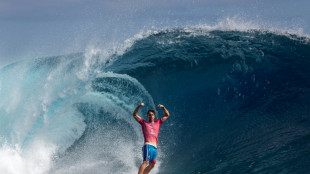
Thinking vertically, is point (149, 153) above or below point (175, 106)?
below

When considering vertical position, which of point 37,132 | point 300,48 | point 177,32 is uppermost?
point 177,32

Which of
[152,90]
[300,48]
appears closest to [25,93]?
[152,90]

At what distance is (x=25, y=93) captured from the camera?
11062mm

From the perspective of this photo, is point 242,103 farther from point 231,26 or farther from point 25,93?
point 25,93

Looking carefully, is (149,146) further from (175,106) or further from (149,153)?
(175,106)

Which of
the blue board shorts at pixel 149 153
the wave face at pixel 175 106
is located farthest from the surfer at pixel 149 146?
the wave face at pixel 175 106

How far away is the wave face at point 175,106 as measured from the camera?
776cm

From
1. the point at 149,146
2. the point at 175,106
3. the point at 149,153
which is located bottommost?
the point at 149,153

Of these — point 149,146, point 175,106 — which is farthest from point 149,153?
point 175,106

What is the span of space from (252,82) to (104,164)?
5624 millimetres

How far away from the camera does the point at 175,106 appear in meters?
10.4

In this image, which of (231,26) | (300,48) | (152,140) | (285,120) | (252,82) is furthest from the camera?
(231,26)

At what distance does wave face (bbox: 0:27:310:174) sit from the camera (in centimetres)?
776

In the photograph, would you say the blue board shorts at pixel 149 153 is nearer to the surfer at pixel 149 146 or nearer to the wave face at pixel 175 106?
the surfer at pixel 149 146
